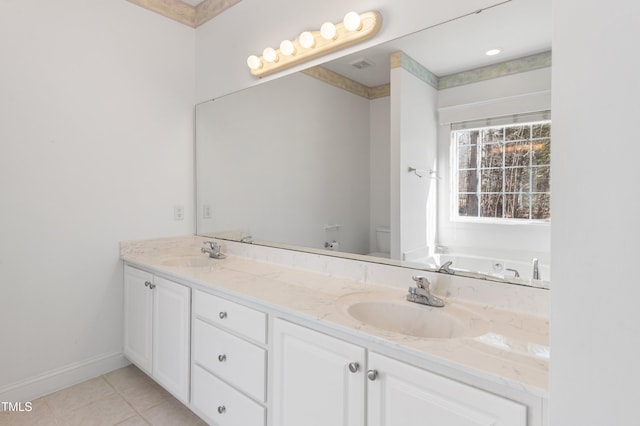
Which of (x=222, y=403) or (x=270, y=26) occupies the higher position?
(x=270, y=26)

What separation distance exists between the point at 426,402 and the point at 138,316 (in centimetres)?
184

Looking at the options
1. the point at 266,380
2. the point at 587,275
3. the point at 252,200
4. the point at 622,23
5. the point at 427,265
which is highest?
the point at 622,23

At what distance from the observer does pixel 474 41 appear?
4.27 ft

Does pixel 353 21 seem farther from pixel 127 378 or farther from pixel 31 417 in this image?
pixel 31 417

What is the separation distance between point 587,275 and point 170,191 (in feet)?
7.96

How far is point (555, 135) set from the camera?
59 cm

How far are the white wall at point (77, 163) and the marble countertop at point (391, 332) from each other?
13.7 inches

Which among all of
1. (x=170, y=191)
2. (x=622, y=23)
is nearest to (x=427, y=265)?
(x=622, y=23)

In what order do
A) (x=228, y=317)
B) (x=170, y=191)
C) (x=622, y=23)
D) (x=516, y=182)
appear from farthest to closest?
1. (x=170, y=191)
2. (x=228, y=317)
3. (x=516, y=182)
4. (x=622, y=23)

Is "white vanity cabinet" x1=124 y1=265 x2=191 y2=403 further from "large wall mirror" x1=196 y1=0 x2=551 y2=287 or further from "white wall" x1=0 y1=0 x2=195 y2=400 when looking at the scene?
"large wall mirror" x1=196 y1=0 x2=551 y2=287

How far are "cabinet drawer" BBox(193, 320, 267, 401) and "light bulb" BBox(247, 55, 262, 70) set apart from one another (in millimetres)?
1504

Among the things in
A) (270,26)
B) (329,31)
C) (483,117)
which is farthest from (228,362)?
(270,26)

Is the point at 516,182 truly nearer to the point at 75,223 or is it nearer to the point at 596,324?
the point at 596,324

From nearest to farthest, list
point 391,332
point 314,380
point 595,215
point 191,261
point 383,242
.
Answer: point 595,215
point 391,332
point 314,380
point 383,242
point 191,261
